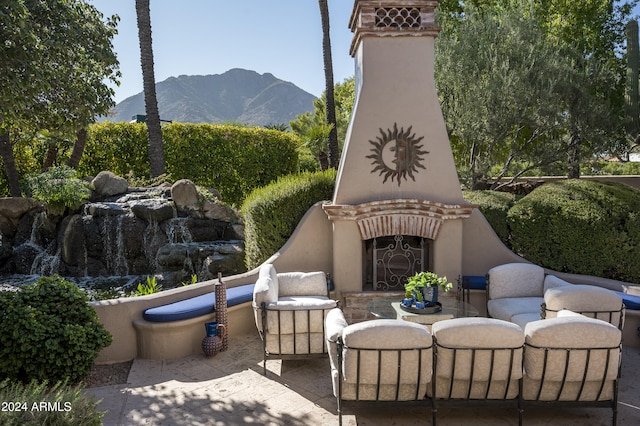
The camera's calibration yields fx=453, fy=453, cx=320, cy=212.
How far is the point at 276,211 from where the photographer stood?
293 inches

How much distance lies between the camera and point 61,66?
591 cm

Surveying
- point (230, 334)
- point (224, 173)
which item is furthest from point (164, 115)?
point (230, 334)

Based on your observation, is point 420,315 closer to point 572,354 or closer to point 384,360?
point 384,360

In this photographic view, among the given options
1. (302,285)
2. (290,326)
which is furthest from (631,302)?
(290,326)

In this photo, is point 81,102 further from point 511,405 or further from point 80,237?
point 511,405

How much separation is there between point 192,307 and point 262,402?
1709 mm

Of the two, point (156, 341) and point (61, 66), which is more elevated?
point (61, 66)

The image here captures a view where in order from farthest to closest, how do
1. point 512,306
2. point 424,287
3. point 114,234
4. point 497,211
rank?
point 114,234 < point 497,211 < point 512,306 < point 424,287

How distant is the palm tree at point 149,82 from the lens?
1128 cm

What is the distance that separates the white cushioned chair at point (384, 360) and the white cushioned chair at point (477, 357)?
13 cm

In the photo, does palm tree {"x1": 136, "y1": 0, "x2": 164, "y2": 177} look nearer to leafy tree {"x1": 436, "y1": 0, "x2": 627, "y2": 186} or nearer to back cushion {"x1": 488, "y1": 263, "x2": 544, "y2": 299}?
leafy tree {"x1": 436, "y1": 0, "x2": 627, "y2": 186}

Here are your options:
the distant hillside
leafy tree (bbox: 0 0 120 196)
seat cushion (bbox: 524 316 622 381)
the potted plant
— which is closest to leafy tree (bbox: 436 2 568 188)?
the potted plant

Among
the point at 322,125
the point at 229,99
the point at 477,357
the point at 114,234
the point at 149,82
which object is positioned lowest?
the point at 477,357

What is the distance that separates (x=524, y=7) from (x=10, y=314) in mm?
12756
